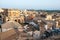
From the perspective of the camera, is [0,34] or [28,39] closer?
[0,34]

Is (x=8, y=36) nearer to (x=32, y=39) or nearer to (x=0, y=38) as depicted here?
(x=0, y=38)

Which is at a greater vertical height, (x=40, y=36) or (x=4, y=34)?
(x=4, y=34)

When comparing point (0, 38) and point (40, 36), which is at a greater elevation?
point (0, 38)

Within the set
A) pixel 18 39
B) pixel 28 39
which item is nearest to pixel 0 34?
pixel 18 39

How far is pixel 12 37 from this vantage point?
2086 mm

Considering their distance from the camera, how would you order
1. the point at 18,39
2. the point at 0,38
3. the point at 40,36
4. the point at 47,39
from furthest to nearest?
the point at 40,36, the point at 47,39, the point at 18,39, the point at 0,38

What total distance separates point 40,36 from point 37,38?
0.18 metres

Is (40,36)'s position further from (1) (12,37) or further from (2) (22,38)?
(1) (12,37)

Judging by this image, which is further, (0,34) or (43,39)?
(43,39)

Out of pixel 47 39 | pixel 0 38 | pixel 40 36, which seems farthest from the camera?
pixel 40 36

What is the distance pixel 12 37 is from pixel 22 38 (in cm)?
23

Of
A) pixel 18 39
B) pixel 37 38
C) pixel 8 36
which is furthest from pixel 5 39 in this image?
pixel 37 38

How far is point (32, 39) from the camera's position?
237 centimetres

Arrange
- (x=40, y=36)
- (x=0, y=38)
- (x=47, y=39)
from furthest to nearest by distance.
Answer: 1. (x=40, y=36)
2. (x=47, y=39)
3. (x=0, y=38)
